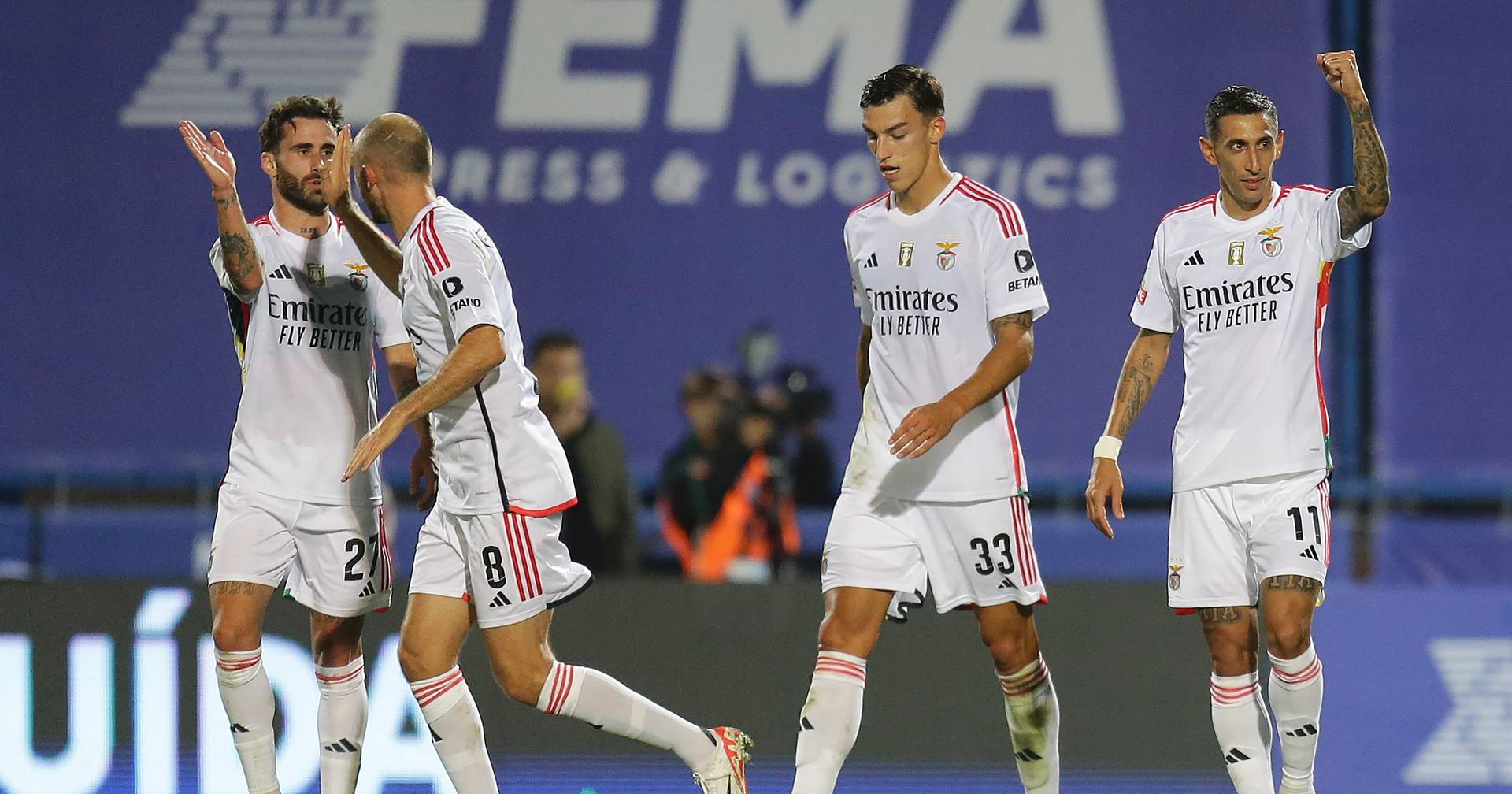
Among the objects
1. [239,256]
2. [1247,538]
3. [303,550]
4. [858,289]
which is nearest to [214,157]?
[239,256]

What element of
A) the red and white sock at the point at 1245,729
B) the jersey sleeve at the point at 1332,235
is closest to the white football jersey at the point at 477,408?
the red and white sock at the point at 1245,729

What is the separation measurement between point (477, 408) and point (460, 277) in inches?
14.1

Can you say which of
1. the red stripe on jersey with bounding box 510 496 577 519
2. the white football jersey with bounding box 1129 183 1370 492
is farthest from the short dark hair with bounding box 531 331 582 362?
the white football jersey with bounding box 1129 183 1370 492

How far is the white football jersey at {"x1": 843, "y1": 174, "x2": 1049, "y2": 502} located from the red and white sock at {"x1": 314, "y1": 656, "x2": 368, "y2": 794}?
1585 mm

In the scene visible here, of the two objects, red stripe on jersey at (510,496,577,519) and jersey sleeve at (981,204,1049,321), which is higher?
jersey sleeve at (981,204,1049,321)

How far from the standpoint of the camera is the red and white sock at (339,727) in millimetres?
4762

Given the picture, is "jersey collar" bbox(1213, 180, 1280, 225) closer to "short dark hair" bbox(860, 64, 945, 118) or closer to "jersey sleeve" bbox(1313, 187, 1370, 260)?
"jersey sleeve" bbox(1313, 187, 1370, 260)

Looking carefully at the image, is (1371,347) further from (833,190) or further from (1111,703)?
(1111,703)

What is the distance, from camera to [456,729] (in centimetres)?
446

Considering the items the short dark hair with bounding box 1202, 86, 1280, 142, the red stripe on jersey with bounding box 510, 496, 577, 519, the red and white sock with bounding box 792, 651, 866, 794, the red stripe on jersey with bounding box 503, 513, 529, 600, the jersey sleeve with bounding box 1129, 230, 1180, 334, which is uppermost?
the short dark hair with bounding box 1202, 86, 1280, 142

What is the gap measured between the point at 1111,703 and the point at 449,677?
8.73ft

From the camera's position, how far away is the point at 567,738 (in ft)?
20.3

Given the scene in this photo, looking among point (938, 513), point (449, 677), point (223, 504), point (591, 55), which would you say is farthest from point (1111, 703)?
point (591, 55)

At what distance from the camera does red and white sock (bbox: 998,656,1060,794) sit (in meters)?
4.66
